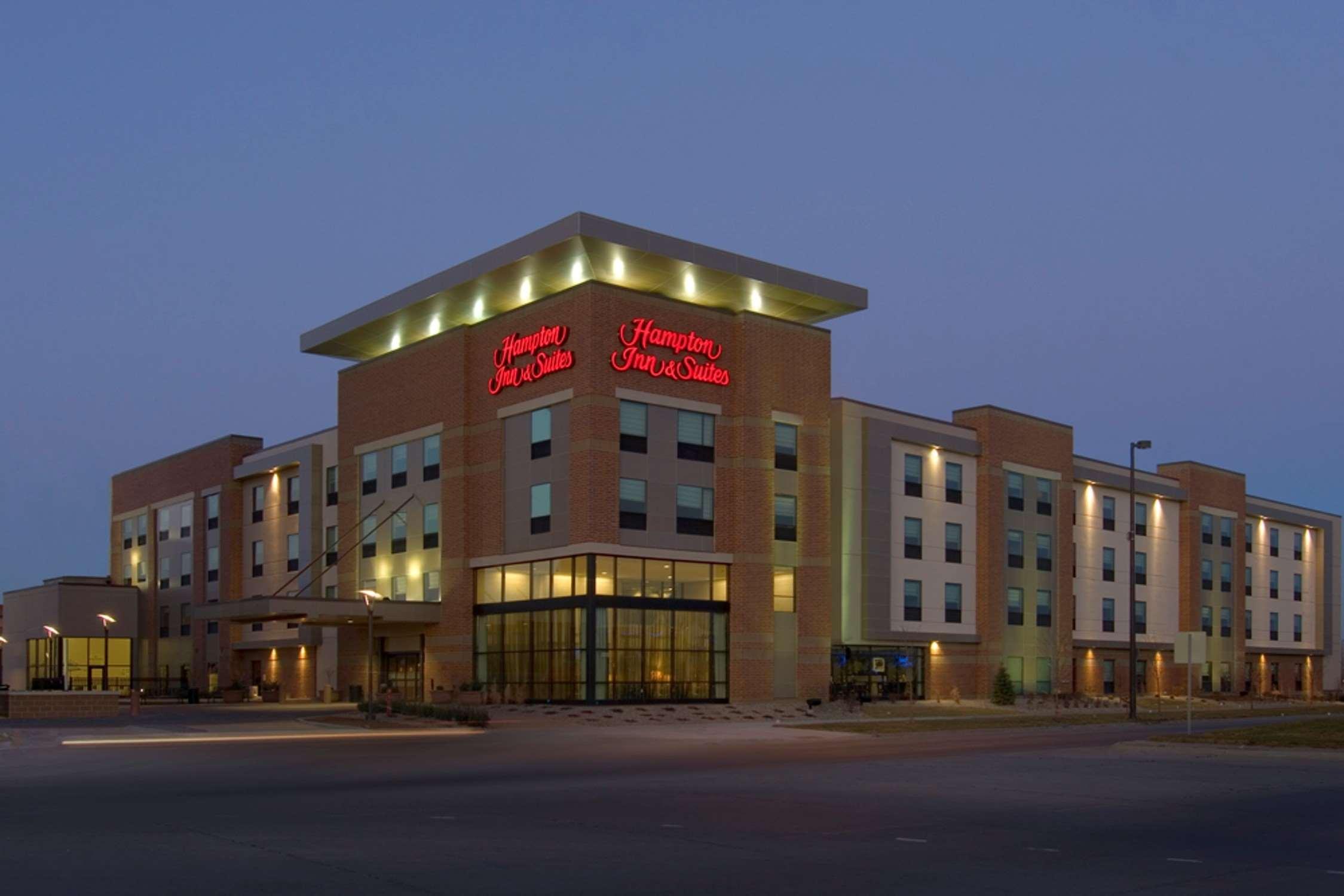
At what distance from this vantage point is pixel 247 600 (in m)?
58.2

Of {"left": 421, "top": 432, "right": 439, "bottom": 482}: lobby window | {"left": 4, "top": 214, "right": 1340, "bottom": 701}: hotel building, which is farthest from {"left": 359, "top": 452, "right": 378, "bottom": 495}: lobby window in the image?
{"left": 421, "top": 432, "right": 439, "bottom": 482}: lobby window

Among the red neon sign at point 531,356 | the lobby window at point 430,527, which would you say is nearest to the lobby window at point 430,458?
the lobby window at point 430,527

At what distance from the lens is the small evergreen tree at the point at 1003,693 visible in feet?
210

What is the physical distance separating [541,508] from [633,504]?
4.06 metres

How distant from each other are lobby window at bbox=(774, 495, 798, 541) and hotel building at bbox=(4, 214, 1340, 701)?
12cm

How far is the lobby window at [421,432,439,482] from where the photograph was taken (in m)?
61.2

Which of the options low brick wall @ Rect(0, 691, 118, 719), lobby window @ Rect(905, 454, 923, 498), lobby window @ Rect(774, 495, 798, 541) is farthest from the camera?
lobby window @ Rect(905, 454, 923, 498)

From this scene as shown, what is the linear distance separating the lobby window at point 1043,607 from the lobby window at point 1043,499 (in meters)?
4.14

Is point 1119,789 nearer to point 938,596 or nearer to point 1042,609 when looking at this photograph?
point 938,596

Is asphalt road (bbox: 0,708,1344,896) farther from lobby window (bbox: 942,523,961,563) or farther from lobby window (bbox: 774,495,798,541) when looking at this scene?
lobby window (bbox: 942,523,961,563)

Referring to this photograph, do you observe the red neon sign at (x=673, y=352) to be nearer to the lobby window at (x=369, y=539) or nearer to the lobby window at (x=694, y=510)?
the lobby window at (x=694, y=510)

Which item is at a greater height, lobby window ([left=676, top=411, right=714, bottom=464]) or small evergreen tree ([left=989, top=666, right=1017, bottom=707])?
lobby window ([left=676, top=411, right=714, bottom=464])

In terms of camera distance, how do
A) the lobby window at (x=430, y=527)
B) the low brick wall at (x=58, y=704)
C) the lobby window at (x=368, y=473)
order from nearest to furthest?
the low brick wall at (x=58, y=704)
the lobby window at (x=430, y=527)
the lobby window at (x=368, y=473)

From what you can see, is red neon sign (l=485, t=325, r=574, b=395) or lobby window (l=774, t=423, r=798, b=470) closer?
red neon sign (l=485, t=325, r=574, b=395)
